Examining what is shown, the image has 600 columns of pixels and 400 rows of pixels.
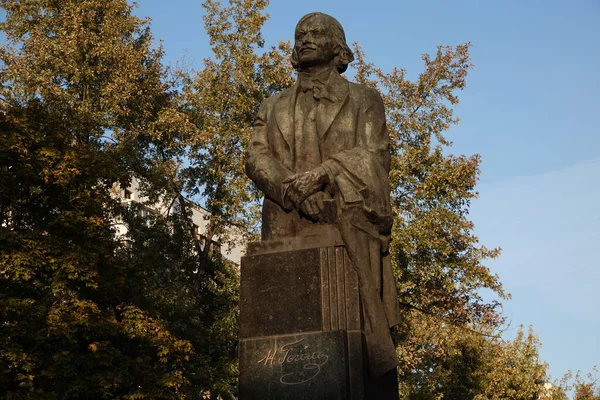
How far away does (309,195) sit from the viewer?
950cm

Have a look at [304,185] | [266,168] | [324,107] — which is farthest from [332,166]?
[324,107]

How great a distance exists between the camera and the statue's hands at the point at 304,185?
9.46m

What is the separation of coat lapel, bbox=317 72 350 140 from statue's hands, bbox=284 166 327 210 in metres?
0.60

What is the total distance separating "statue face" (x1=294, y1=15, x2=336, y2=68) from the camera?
399 inches

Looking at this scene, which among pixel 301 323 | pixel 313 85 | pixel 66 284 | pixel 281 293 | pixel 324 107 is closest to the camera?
pixel 301 323

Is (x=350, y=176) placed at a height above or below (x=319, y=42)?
below

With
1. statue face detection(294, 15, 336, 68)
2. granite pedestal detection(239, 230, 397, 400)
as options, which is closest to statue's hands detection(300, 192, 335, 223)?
granite pedestal detection(239, 230, 397, 400)

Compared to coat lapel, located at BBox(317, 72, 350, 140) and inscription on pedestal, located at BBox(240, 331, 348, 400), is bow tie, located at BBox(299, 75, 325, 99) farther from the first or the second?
inscription on pedestal, located at BBox(240, 331, 348, 400)

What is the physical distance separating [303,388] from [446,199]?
72.9 feet

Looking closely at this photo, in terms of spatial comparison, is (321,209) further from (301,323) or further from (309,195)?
(301,323)

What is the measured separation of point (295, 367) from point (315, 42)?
3.35m
